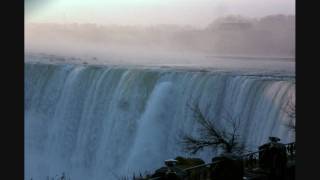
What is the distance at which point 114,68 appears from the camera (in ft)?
46.3

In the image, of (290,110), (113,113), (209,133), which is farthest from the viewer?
(113,113)

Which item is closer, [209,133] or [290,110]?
[209,133]

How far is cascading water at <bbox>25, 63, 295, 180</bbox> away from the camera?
11.9m

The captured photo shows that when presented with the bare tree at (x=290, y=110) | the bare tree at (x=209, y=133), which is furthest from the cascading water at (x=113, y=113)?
the bare tree at (x=290, y=110)

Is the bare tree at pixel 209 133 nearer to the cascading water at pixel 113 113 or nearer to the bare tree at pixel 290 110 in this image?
the cascading water at pixel 113 113

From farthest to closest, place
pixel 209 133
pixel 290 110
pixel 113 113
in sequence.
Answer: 1. pixel 113 113
2. pixel 290 110
3. pixel 209 133

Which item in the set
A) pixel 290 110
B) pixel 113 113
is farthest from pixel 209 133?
pixel 113 113

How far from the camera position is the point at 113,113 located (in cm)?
1420

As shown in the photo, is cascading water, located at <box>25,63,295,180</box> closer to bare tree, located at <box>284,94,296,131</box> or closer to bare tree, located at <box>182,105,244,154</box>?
bare tree, located at <box>182,105,244,154</box>

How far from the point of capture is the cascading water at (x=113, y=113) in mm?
11859

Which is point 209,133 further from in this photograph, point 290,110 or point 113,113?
point 113,113

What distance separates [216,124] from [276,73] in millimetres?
1670
